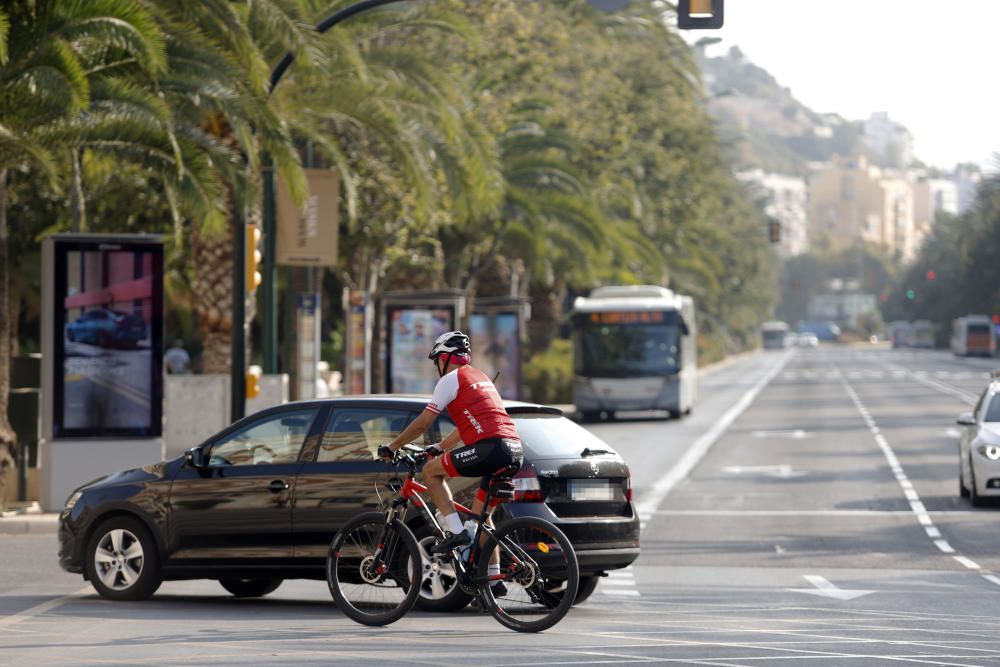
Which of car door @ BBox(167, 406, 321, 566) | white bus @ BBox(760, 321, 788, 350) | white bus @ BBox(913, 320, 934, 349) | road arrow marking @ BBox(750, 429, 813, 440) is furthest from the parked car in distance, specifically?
white bus @ BBox(760, 321, 788, 350)

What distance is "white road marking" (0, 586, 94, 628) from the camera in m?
11.5

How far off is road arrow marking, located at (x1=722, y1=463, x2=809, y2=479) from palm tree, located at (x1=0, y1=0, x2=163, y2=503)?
12266 millimetres

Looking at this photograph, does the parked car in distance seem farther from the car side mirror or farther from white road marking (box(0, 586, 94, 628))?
the car side mirror

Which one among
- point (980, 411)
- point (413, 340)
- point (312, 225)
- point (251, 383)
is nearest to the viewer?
point (251, 383)

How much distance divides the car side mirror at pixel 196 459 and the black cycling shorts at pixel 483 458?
2.46 m

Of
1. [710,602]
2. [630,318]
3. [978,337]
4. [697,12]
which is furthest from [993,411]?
[978,337]

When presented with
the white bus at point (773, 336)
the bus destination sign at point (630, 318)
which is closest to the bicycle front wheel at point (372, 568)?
the bus destination sign at point (630, 318)

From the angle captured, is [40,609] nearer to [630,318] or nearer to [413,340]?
[413,340]

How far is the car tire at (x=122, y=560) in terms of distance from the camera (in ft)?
41.2

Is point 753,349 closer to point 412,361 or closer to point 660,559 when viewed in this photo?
point 412,361

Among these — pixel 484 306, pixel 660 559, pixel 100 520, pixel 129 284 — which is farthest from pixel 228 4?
pixel 484 306

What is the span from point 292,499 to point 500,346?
3125cm

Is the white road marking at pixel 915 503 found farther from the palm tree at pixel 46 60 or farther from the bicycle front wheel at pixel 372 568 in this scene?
the palm tree at pixel 46 60

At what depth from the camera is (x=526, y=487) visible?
459 inches
